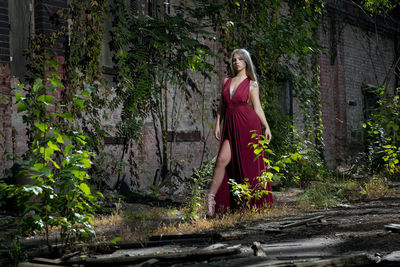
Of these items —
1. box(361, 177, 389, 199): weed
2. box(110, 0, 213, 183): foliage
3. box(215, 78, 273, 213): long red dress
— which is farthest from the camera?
box(110, 0, 213, 183): foliage

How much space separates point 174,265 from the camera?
9.86 feet

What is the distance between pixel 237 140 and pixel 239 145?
0.06 metres

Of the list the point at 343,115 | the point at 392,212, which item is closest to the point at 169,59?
the point at 392,212

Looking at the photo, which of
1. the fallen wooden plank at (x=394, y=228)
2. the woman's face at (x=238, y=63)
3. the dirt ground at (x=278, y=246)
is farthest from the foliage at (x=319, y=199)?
the fallen wooden plank at (x=394, y=228)

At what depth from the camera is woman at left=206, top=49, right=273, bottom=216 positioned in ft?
18.5

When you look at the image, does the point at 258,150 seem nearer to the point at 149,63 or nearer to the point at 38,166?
the point at 38,166

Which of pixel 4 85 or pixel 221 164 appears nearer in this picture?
pixel 221 164

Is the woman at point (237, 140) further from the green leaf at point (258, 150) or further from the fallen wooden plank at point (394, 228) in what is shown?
the fallen wooden plank at point (394, 228)

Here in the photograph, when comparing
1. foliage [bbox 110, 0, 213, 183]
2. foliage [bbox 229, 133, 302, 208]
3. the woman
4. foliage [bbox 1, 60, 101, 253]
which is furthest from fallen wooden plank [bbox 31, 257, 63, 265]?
foliage [bbox 110, 0, 213, 183]

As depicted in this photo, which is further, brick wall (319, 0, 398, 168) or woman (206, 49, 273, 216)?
brick wall (319, 0, 398, 168)

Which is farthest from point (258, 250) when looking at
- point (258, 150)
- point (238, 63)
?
point (238, 63)

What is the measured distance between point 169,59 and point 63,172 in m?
5.28

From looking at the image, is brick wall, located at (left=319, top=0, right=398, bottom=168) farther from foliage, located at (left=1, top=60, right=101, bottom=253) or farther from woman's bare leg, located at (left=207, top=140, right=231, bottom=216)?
foliage, located at (left=1, top=60, right=101, bottom=253)

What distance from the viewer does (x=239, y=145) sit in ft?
18.6
